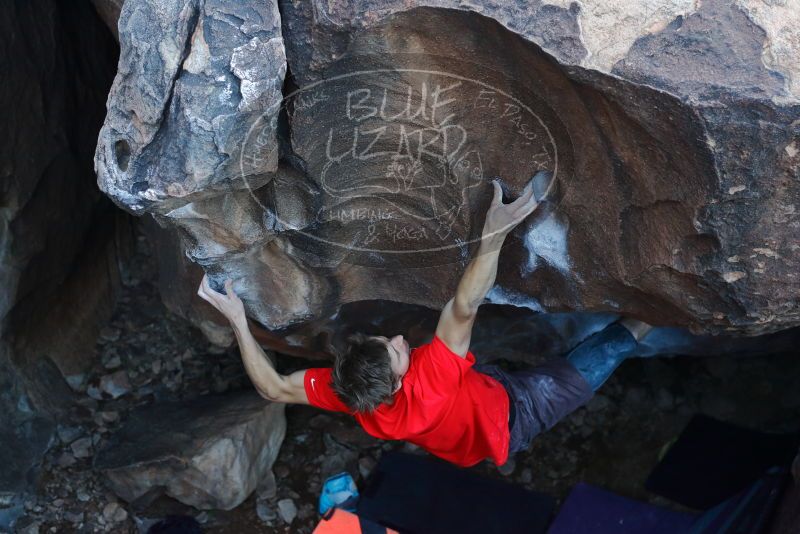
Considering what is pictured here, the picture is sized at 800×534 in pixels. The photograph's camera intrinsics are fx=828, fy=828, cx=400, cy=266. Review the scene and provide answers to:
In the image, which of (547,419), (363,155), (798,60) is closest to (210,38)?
(363,155)

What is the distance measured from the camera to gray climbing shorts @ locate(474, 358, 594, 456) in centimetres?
221

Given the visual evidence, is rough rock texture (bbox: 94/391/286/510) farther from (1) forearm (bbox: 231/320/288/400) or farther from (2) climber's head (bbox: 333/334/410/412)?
(2) climber's head (bbox: 333/334/410/412)

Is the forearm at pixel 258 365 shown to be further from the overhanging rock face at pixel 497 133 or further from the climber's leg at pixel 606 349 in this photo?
the climber's leg at pixel 606 349

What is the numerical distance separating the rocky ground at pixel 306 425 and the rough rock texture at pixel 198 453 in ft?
0.25

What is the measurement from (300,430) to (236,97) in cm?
160

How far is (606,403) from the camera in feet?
9.36

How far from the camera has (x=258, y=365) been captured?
212 centimetres

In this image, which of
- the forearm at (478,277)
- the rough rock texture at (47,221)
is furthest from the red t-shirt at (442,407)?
the rough rock texture at (47,221)

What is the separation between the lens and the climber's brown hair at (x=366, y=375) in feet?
→ 6.25

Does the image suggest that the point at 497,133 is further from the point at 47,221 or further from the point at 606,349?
the point at 47,221

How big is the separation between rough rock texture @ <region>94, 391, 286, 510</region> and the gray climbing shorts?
80 cm

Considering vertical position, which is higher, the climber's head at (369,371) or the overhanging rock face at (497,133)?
the overhanging rock face at (497,133)

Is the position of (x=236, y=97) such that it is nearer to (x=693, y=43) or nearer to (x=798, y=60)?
(x=693, y=43)

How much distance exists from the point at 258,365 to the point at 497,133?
0.89 metres
